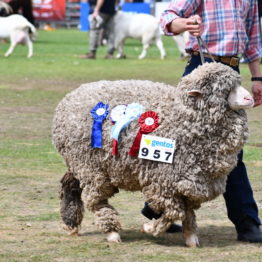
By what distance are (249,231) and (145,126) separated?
112 cm

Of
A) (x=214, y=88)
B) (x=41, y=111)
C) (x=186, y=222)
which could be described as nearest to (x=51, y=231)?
(x=186, y=222)

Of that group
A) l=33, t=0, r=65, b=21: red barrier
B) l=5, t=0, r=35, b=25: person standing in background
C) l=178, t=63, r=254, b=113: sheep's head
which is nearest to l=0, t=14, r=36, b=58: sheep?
l=5, t=0, r=35, b=25: person standing in background

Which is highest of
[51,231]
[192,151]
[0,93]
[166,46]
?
[192,151]

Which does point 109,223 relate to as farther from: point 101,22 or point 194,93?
point 101,22

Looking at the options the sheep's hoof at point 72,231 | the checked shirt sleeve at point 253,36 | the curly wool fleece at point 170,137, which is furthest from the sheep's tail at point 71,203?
the checked shirt sleeve at point 253,36

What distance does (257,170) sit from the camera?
33.0 feet

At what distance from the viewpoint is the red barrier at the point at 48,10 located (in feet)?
145

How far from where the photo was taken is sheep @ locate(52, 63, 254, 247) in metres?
6.53

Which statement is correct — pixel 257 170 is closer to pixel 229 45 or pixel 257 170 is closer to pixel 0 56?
pixel 229 45

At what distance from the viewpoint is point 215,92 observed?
650 cm

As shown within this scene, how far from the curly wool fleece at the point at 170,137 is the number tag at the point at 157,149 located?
4 centimetres

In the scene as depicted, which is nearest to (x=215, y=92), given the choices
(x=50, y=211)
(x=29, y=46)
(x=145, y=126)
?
(x=145, y=126)

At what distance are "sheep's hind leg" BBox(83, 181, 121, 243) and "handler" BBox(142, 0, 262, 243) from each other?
88 centimetres

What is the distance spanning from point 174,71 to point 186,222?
51.2 feet
